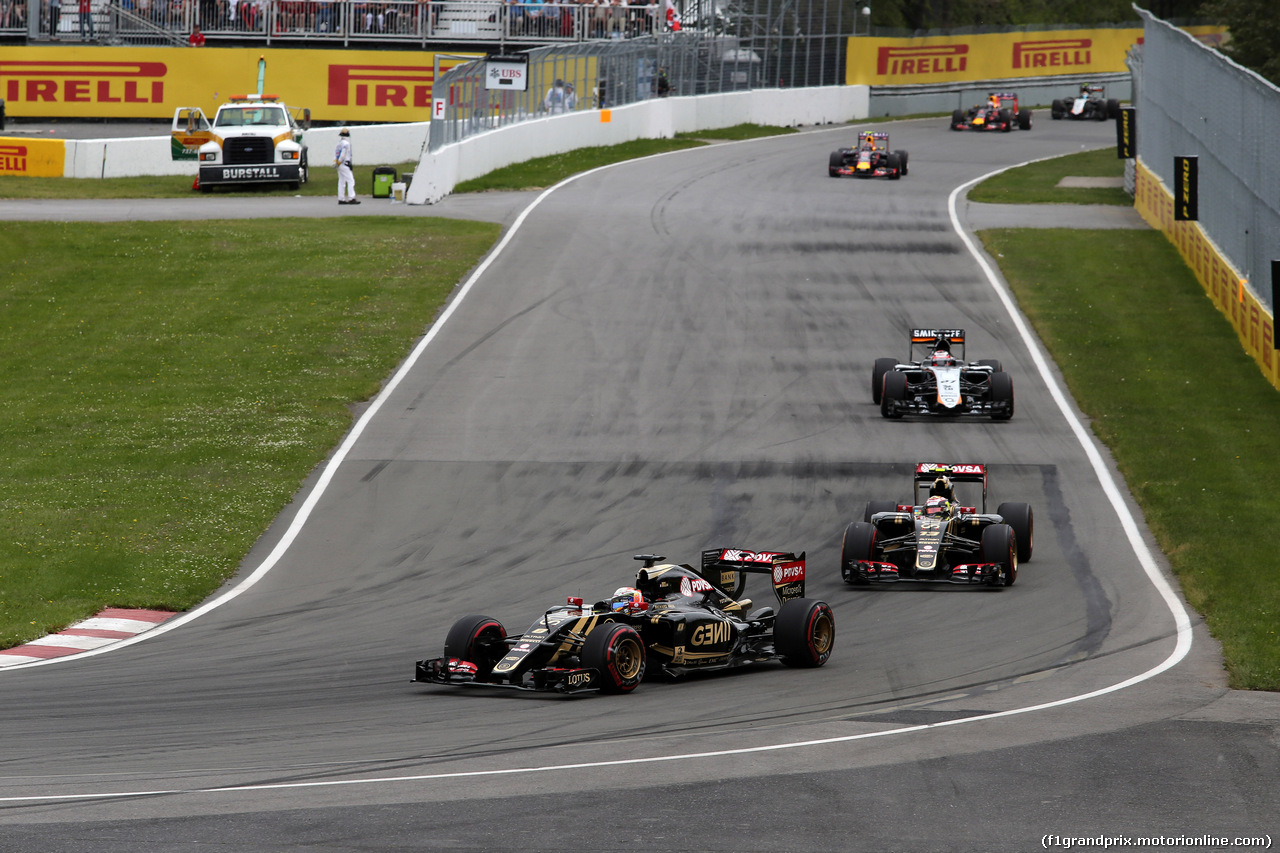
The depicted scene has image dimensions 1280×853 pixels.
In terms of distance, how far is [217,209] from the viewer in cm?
4225

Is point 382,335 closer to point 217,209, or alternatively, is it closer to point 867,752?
point 217,209

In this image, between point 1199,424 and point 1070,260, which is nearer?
point 1199,424

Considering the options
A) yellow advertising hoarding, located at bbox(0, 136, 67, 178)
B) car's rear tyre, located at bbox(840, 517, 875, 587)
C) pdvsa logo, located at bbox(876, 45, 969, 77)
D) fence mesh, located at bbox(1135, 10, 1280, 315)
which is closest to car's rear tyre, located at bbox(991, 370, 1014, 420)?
fence mesh, located at bbox(1135, 10, 1280, 315)

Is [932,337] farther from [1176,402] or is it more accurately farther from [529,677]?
[529,677]

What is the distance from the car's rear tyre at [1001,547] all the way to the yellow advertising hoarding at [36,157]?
4021 centimetres

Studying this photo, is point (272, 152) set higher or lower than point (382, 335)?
higher

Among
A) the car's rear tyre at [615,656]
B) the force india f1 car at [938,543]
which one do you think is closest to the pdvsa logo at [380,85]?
the force india f1 car at [938,543]

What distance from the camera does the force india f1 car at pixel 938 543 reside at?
17.1 meters

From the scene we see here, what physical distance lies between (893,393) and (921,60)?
174 ft

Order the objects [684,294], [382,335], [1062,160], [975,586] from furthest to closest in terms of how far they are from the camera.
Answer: [1062,160], [684,294], [382,335], [975,586]

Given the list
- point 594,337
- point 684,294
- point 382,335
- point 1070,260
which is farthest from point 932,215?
point 382,335

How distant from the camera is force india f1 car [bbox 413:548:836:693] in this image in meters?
12.6

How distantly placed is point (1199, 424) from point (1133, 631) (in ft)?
33.5

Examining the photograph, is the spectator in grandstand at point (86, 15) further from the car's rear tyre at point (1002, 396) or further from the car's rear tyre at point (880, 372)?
the car's rear tyre at point (1002, 396)
